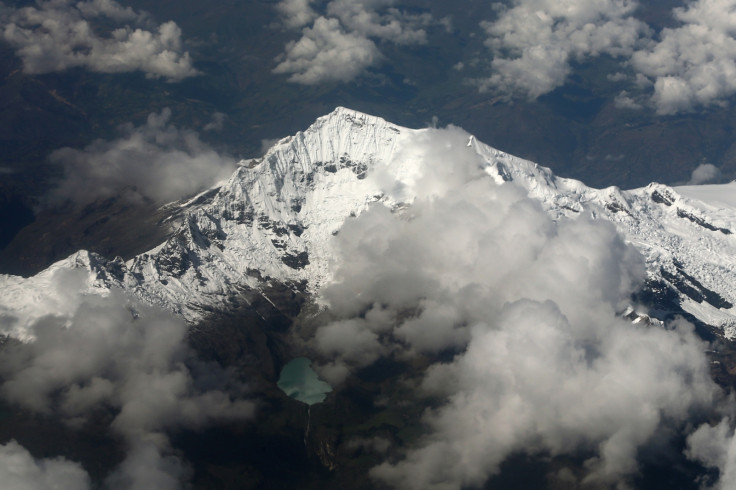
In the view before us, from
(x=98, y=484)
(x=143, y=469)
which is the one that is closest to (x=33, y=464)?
(x=98, y=484)

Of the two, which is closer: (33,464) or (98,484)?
(33,464)

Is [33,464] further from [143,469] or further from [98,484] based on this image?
[143,469]

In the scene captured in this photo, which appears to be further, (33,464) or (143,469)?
(143,469)
